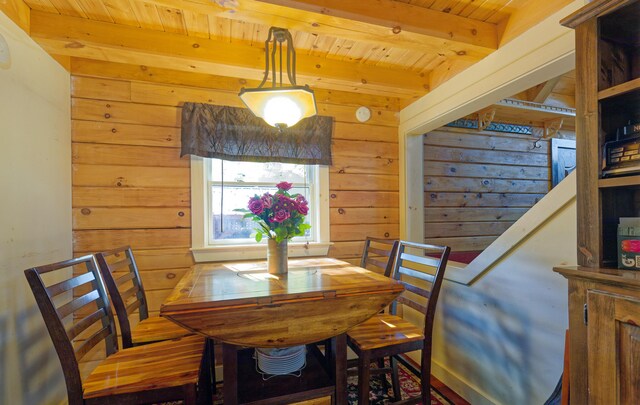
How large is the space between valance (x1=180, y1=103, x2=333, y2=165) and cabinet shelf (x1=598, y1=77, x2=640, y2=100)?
5.53ft

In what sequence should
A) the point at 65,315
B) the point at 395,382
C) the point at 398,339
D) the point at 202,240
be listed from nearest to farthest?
the point at 65,315
the point at 398,339
the point at 395,382
the point at 202,240

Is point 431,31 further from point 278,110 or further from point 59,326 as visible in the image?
point 59,326

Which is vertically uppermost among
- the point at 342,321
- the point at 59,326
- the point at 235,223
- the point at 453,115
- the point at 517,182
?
the point at 453,115

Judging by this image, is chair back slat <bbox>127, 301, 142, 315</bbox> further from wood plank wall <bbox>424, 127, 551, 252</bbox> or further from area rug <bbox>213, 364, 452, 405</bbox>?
wood plank wall <bbox>424, 127, 551, 252</bbox>

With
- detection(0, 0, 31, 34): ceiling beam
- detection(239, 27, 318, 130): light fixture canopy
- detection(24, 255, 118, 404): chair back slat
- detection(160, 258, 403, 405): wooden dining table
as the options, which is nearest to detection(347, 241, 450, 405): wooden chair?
detection(160, 258, 403, 405): wooden dining table

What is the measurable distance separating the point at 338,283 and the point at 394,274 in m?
0.57

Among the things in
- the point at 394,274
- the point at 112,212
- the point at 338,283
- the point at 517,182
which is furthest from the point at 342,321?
the point at 517,182

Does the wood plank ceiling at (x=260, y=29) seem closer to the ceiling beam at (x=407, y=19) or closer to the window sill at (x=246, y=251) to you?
the ceiling beam at (x=407, y=19)

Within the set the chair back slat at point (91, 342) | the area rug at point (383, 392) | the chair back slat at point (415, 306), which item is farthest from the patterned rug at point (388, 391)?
the chair back slat at point (91, 342)

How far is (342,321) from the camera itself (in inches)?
54.9

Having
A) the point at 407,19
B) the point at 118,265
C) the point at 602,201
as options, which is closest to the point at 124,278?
the point at 118,265

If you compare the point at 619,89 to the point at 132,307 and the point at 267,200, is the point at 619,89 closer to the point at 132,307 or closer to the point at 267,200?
the point at 267,200

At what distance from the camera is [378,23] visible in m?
1.55

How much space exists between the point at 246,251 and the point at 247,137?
873mm
